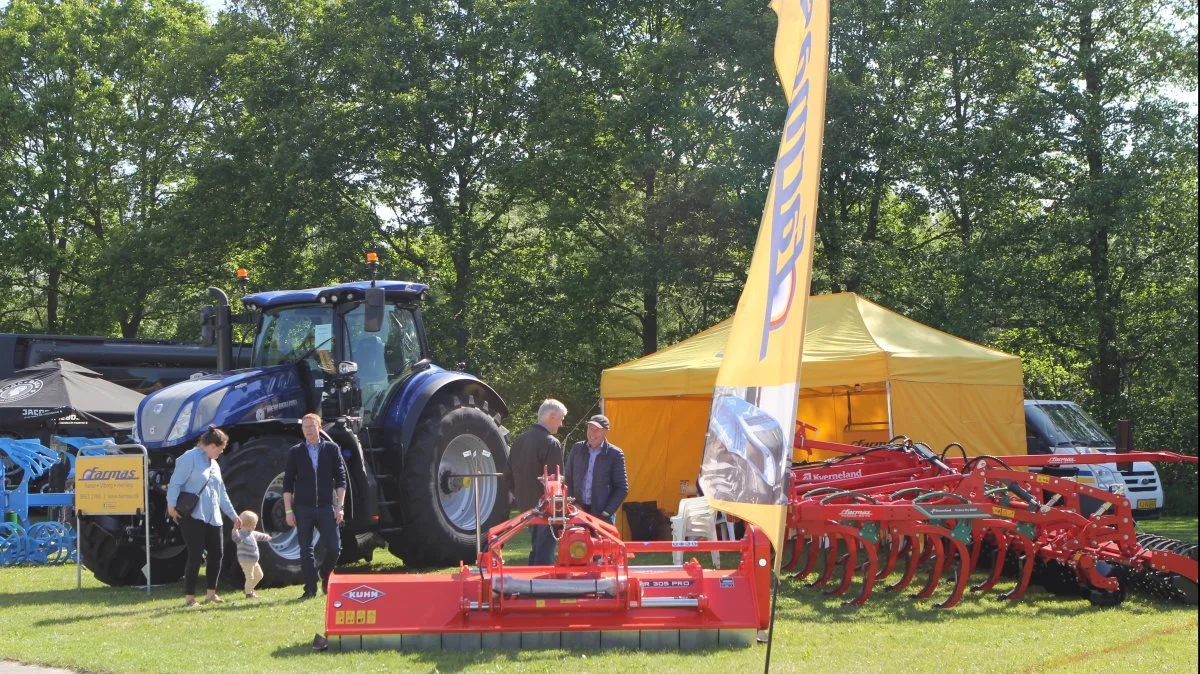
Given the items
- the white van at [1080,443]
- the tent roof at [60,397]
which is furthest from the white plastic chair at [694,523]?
the tent roof at [60,397]

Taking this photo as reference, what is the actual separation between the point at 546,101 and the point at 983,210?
820cm

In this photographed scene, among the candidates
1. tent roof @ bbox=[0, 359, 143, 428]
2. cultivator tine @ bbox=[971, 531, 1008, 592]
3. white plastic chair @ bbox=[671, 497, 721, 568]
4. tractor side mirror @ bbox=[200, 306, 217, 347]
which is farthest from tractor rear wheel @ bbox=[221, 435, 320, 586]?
tent roof @ bbox=[0, 359, 143, 428]

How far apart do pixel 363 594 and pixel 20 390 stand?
418 inches

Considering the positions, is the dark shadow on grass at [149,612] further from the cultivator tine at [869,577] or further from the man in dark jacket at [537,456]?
the cultivator tine at [869,577]

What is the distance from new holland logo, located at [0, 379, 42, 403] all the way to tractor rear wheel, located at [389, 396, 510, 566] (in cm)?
727

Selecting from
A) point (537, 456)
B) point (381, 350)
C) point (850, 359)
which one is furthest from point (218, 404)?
point (850, 359)

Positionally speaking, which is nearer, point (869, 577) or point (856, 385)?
point (869, 577)

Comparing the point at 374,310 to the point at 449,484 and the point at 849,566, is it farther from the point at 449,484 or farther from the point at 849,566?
the point at 849,566

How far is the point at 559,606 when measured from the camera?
6906 mm

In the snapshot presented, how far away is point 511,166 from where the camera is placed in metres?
22.9

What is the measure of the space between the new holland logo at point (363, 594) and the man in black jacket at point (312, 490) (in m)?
1.97

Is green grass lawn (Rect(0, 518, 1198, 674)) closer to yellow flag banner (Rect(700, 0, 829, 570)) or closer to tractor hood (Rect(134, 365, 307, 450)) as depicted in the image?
tractor hood (Rect(134, 365, 307, 450))

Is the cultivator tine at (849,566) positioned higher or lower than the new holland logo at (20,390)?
lower

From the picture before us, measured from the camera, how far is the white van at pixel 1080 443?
16344mm
